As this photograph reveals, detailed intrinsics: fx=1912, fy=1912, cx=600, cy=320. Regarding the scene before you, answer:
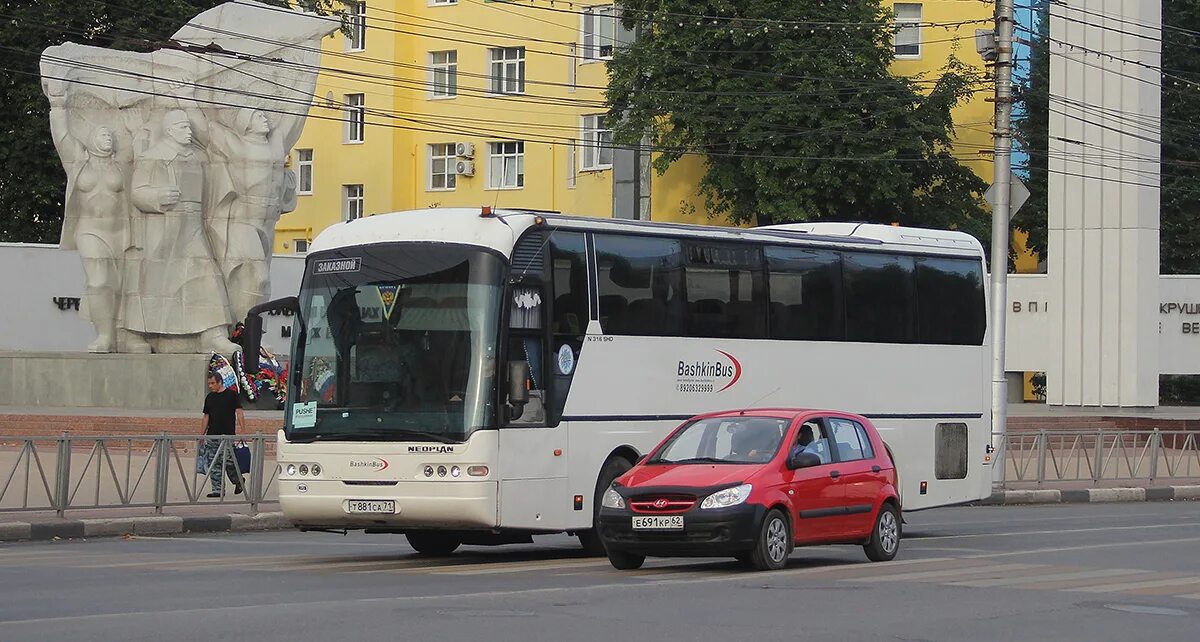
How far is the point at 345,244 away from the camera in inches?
728

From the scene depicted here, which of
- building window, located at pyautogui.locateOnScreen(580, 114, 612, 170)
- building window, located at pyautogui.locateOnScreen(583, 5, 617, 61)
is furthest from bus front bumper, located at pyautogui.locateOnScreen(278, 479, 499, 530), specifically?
building window, located at pyautogui.locateOnScreen(583, 5, 617, 61)

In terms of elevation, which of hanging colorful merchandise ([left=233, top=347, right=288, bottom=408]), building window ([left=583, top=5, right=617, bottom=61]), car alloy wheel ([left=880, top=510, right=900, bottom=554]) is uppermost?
building window ([left=583, top=5, right=617, bottom=61])

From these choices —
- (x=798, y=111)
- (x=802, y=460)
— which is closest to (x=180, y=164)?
(x=798, y=111)

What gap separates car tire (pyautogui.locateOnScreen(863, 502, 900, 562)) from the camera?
17.7m

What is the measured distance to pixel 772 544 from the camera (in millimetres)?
16312

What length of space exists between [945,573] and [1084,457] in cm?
1777

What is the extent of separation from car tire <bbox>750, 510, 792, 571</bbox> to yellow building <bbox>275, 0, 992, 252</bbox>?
47.0m

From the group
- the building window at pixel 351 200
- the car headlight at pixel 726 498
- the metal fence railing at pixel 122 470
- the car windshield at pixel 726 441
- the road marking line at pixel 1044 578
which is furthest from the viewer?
the building window at pixel 351 200

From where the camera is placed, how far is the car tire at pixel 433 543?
19219 mm

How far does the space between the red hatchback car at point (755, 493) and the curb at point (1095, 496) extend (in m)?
13.4

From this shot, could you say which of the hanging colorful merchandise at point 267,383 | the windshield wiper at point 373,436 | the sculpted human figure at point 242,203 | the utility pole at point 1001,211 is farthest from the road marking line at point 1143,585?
the hanging colorful merchandise at point 267,383

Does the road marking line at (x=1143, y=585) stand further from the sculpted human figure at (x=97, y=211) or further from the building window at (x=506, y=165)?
the building window at (x=506, y=165)

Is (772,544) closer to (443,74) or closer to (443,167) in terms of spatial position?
(443,167)

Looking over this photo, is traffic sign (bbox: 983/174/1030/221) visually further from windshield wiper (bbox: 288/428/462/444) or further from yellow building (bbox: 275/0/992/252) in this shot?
yellow building (bbox: 275/0/992/252)
